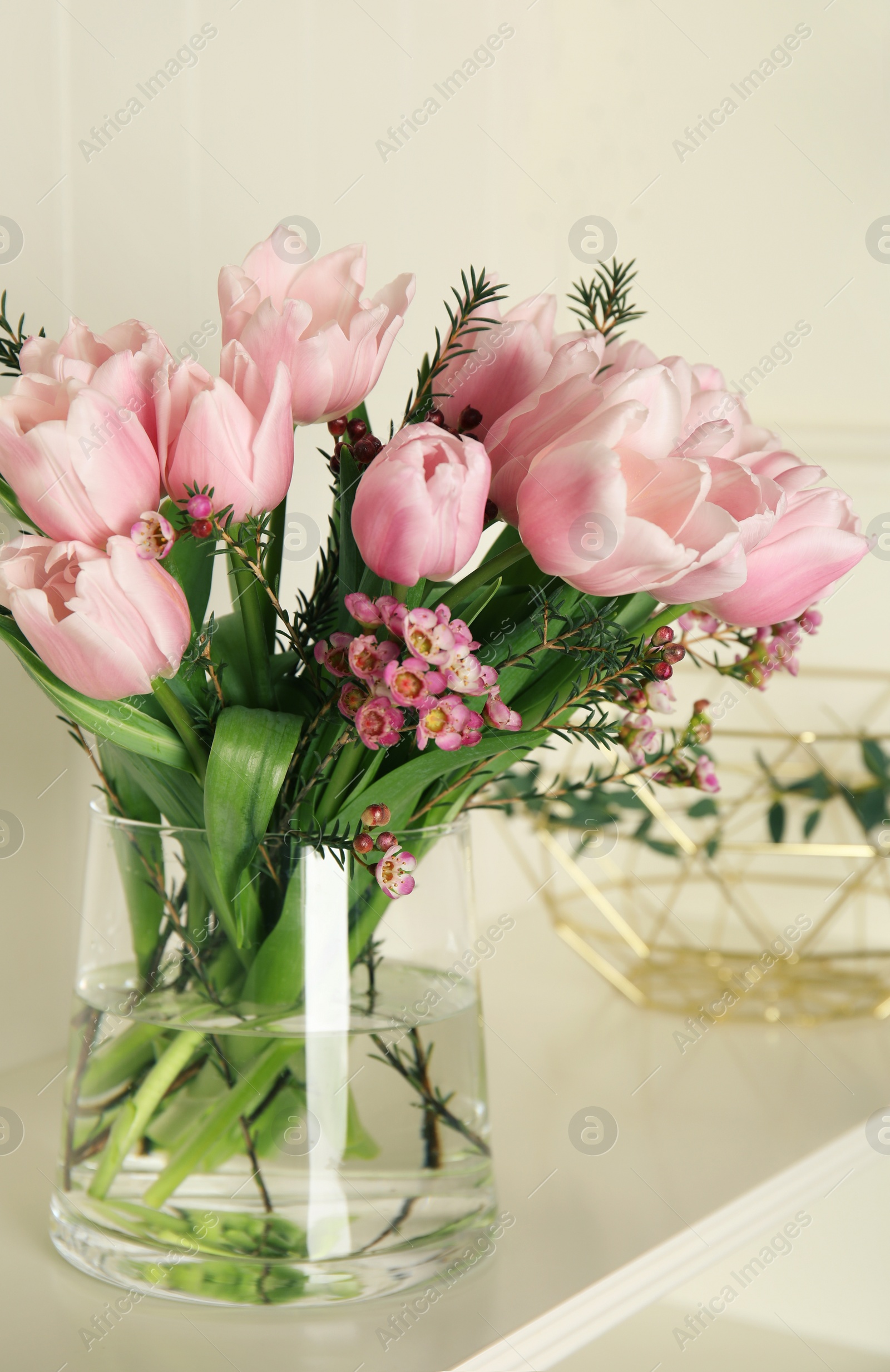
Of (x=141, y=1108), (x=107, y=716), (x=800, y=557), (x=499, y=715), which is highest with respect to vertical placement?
(x=800, y=557)

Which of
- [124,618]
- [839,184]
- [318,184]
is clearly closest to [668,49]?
[839,184]

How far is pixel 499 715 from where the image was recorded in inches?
16.5

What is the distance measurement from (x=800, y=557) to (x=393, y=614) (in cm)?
16

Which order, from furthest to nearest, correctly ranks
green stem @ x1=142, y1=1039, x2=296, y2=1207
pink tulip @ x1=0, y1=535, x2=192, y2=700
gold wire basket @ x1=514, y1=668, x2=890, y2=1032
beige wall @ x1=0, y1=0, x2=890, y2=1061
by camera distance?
gold wire basket @ x1=514, y1=668, x2=890, y2=1032 < beige wall @ x1=0, y1=0, x2=890, y2=1061 < green stem @ x1=142, y1=1039, x2=296, y2=1207 < pink tulip @ x1=0, y1=535, x2=192, y2=700

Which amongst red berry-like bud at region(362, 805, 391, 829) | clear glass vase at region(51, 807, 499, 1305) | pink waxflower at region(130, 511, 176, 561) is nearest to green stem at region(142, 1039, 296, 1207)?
clear glass vase at region(51, 807, 499, 1305)

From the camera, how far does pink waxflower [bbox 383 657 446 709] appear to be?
1.28 ft

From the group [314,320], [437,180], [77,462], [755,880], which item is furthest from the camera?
[755,880]

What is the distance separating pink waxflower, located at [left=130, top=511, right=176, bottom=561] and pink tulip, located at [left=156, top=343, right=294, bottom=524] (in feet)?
0.07

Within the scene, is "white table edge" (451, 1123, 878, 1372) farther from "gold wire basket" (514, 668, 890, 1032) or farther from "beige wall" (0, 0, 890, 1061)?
"beige wall" (0, 0, 890, 1061)

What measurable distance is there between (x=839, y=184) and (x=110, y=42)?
72 centimetres

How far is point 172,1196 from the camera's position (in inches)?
18.6

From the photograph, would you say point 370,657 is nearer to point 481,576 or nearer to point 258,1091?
point 481,576

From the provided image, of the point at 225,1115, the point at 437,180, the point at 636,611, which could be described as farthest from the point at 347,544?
the point at 437,180

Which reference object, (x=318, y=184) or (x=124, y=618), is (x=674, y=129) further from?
(x=124, y=618)
